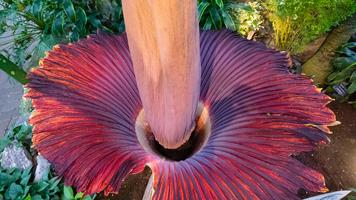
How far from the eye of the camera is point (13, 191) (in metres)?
1.58

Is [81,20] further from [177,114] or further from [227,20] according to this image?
[177,114]

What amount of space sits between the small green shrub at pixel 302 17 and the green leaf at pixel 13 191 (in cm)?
137

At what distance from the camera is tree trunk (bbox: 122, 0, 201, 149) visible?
597 millimetres

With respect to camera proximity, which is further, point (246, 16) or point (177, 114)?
point (246, 16)

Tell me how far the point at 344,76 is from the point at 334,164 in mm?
482

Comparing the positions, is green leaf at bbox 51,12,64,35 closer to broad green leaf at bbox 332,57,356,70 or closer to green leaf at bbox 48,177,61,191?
green leaf at bbox 48,177,61,191

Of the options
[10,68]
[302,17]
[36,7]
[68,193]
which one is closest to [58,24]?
[36,7]

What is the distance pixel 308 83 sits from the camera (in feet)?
2.68

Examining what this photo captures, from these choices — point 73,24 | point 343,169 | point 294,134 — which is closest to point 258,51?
point 294,134

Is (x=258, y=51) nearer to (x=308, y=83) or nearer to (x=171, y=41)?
(x=308, y=83)

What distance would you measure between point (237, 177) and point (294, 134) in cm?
15

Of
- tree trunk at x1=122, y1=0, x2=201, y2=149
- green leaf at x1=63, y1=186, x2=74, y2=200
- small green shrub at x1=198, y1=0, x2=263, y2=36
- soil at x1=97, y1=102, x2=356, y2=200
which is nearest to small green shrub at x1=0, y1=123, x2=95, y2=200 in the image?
green leaf at x1=63, y1=186, x2=74, y2=200

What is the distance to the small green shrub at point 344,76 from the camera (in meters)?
1.86

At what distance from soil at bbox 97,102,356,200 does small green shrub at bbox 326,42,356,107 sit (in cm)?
10
